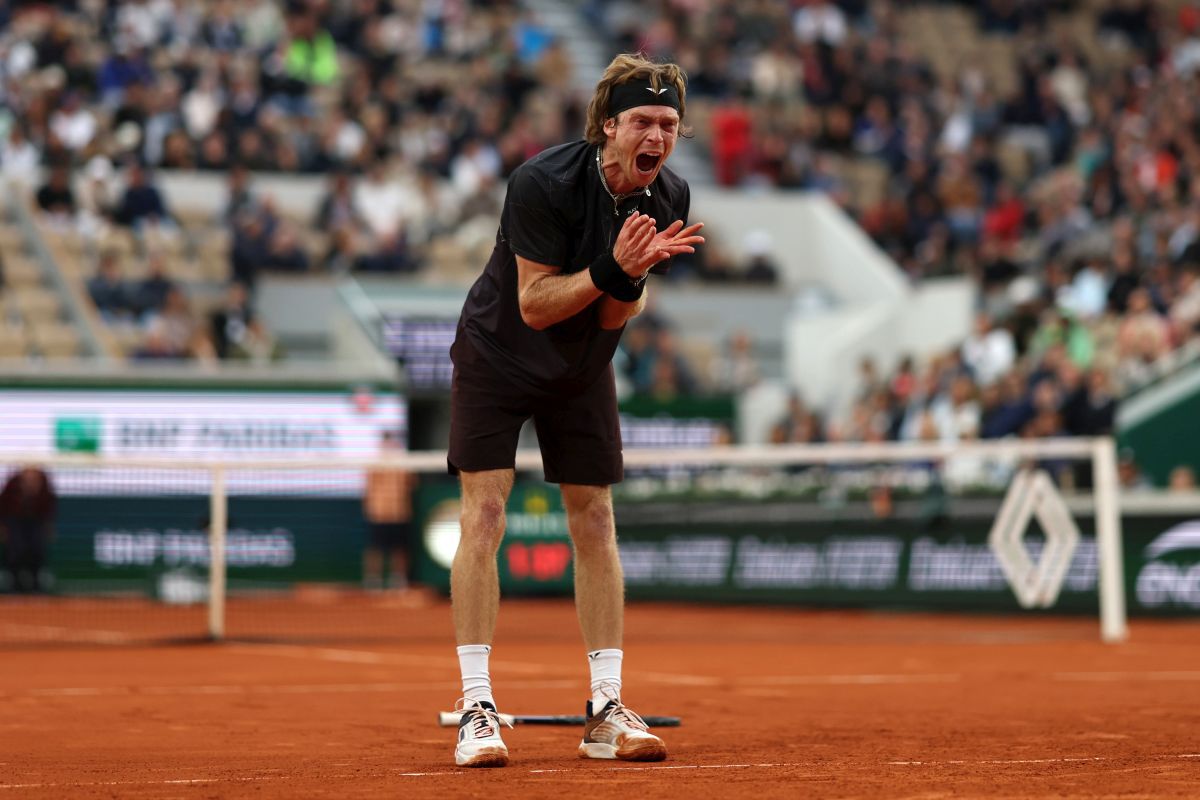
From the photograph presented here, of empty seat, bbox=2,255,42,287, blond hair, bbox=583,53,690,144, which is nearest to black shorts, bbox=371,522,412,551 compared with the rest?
empty seat, bbox=2,255,42,287

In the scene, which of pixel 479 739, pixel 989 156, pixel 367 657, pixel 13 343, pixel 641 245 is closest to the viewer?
pixel 641 245

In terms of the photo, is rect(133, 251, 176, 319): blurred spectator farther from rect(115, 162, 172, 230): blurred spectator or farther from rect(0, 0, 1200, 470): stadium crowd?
rect(115, 162, 172, 230): blurred spectator

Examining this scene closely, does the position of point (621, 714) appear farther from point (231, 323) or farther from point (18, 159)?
point (18, 159)

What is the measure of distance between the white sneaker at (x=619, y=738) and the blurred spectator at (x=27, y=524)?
35.3 ft

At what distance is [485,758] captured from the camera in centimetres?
611

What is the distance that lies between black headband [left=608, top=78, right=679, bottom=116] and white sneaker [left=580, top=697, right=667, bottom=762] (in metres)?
2.02

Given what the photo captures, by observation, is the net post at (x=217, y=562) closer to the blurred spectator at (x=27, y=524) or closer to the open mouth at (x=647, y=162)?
the blurred spectator at (x=27, y=524)

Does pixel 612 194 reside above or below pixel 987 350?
below

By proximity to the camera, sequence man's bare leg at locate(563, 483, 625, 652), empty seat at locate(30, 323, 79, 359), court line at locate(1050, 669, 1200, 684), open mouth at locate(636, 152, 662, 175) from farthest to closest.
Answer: empty seat at locate(30, 323, 79, 359)
court line at locate(1050, 669, 1200, 684)
man's bare leg at locate(563, 483, 625, 652)
open mouth at locate(636, 152, 662, 175)

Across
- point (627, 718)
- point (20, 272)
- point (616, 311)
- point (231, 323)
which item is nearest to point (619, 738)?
point (627, 718)

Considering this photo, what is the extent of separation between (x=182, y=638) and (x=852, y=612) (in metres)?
6.59

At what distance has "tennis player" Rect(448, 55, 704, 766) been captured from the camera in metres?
6.26

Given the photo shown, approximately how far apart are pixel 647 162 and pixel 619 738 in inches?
76.0

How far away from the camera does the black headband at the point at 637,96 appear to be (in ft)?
20.7
